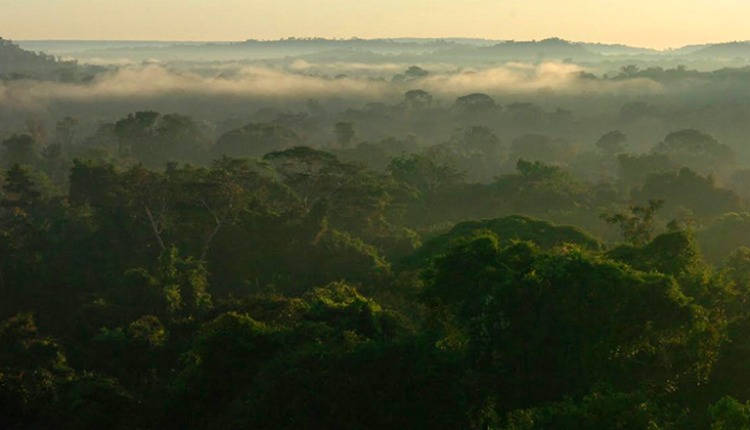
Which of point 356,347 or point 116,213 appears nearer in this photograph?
point 356,347

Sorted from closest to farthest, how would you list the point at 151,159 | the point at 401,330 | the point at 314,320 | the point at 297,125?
the point at 314,320, the point at 401,330, the point at 151,159, the point at 297,125


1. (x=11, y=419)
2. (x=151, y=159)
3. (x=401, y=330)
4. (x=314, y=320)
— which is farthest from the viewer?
(x=151, y=159)

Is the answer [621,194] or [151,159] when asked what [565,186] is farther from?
[151,159]

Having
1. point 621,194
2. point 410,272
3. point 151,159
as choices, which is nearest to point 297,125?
point 151,159

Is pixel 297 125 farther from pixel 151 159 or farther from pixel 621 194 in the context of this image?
pixel 621 194

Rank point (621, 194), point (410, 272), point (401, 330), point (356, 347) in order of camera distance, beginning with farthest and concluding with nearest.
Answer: point (621, 194), point (410, 272), point (401, 330), point (356, 347)

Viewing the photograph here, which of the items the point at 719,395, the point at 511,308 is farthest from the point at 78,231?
the point at 719,395

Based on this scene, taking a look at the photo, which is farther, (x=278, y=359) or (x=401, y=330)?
(x=401, y=330)

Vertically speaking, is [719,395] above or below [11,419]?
above

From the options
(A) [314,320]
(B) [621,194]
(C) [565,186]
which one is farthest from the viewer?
(B) [621,194]
